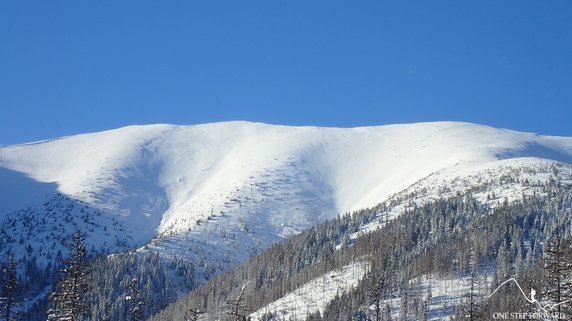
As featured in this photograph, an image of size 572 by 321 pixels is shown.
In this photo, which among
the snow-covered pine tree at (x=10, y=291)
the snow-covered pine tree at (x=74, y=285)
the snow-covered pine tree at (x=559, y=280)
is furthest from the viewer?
A: the snow-covered pine tree at (x=10, y=291)

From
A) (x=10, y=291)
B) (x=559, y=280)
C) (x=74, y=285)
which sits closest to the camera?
(x=559, y=280)

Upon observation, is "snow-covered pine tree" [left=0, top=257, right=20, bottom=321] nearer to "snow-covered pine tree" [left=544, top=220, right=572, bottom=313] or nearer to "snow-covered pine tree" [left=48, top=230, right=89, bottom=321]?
"snow-covered pine tree" [left=48, top=230, right=89, bottom=321]

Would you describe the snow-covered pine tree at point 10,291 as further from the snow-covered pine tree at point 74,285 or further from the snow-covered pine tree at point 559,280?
the snow-covered pine tree at point 559,280

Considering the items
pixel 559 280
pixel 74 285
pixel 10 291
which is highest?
pixel 559 280

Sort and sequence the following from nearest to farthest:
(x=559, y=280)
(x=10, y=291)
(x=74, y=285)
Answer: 1. (x=559, y=280)
2. (x=74, y=285)
3. (x=10, y=291)

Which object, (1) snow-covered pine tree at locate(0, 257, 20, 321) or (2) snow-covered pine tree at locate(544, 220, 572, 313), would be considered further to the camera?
(1) snow-covered pine tree at locate(0, 257, 20, 321)

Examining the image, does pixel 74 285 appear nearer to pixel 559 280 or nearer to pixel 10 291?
pixel 10 291

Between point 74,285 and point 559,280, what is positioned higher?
point 559,280

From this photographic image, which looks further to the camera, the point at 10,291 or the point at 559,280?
the point at 10,291

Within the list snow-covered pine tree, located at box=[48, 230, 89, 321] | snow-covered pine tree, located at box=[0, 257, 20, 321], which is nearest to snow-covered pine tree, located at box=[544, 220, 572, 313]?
snow-covered pine tree, located at box=[48, 230, 89, 321]

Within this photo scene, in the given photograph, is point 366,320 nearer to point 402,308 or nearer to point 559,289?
point 402,308

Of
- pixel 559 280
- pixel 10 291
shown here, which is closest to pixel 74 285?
pixel 10 291

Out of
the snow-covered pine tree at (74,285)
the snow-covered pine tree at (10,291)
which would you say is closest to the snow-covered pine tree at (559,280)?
the snow-covered pine tree at (74,285)

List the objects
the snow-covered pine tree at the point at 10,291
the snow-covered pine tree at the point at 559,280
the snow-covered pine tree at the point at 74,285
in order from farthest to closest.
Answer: the snow-covered pine tree at the point at 10,291
the snow-covered pine tree at the point at 74,285
the snow-covered pine tree at the point at 559,280
